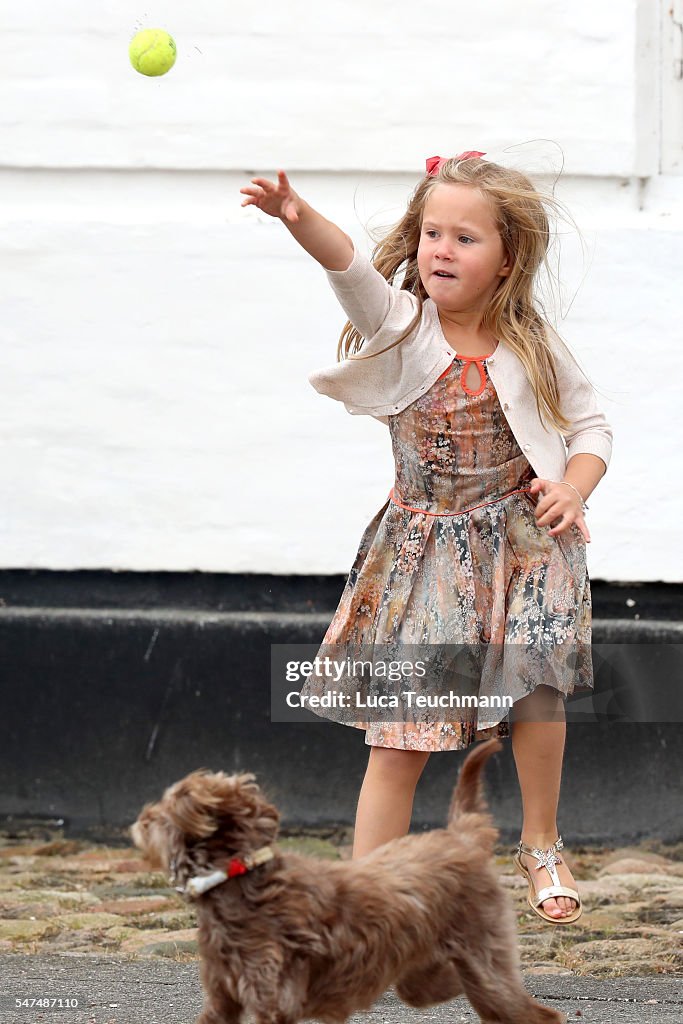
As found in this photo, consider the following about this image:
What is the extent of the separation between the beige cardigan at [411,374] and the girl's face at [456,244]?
94 mm

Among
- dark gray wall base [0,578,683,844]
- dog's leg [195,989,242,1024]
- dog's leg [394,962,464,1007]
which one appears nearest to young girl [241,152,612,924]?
dog's leg [394,962,464,1007]

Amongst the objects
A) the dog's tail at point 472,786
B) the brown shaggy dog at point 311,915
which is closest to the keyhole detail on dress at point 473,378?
the dog's tail at point 472,786

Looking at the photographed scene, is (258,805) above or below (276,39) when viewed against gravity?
below

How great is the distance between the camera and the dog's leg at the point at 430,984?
106 inches

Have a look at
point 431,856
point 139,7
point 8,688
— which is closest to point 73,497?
point 8,688

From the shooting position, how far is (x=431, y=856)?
2619 mm

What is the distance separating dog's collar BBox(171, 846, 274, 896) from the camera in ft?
7.57

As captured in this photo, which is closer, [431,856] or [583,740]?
[431,856]

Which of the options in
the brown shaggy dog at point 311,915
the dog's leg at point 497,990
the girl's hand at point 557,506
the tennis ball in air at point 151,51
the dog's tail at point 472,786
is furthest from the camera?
the tennis ball in air at point 151,51

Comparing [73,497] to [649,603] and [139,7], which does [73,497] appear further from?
[649,603]

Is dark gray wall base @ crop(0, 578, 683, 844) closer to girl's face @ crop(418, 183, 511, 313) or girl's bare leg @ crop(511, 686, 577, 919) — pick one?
girl's bare leg @ crop(511, 686, 577, 919)

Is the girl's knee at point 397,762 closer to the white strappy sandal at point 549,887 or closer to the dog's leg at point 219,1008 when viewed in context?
the white strappy sandal at point 549,887

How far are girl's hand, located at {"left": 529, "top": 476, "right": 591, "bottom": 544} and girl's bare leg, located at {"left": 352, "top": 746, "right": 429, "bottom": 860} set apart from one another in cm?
65

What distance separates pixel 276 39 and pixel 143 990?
10.6ft
